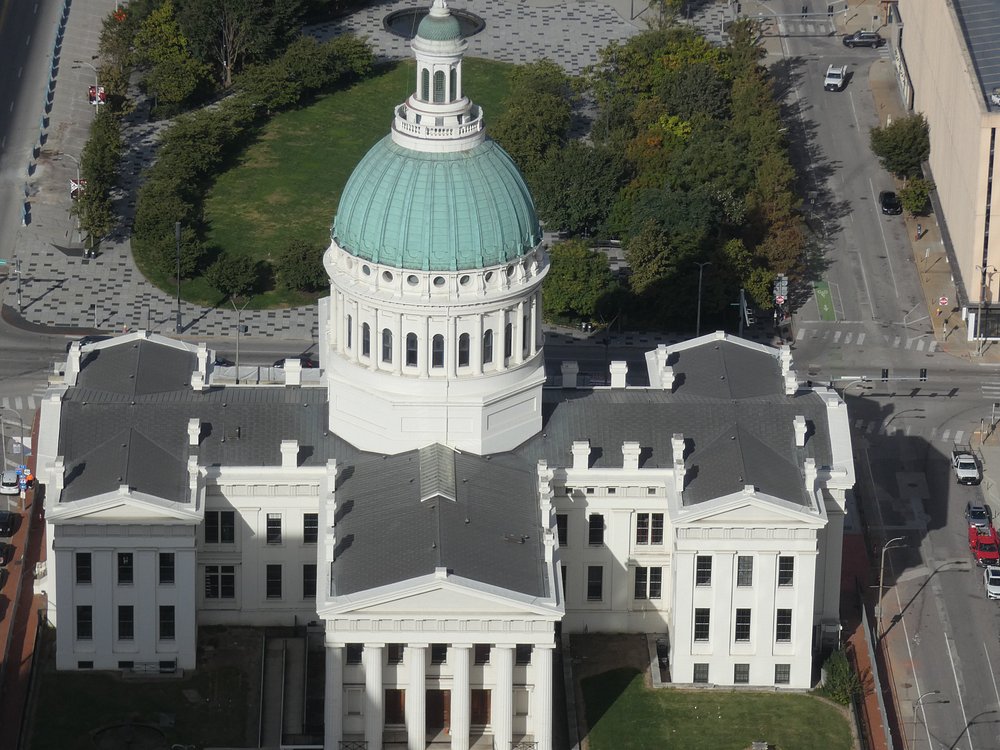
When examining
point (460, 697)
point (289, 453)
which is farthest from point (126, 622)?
point (460, 697)

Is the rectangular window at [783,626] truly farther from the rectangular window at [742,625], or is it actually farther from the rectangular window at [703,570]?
the rectangular window at [703,570]

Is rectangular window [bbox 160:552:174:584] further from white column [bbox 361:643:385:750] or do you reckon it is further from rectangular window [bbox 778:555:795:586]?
rectangular window [bbox 778:555:795:586]

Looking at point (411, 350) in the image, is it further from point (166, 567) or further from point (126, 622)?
point (126, 622)

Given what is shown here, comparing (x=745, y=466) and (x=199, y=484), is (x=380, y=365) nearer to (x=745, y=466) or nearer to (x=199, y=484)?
(x=199, y=484)

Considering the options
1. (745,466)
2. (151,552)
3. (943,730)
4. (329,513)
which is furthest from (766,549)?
(151,552)

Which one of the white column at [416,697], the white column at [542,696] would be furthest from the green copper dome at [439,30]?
the white column at [542,696]

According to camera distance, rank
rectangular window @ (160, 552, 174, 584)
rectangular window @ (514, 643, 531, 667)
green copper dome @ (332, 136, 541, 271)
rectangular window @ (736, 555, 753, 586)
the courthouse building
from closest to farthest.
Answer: the courthouse building < rectangular window @ (514, 643, 531, 667) < green copper dome @ (332, 136, 541, 271) < rectangular window @ (736, 555, 753, 586) < rectangular window @ (160, 552, 174, 584)

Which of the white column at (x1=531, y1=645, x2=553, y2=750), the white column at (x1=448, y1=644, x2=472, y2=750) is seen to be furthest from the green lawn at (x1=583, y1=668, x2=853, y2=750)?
the white column at (x1=448, y1=644, x2=472, y2=750)
